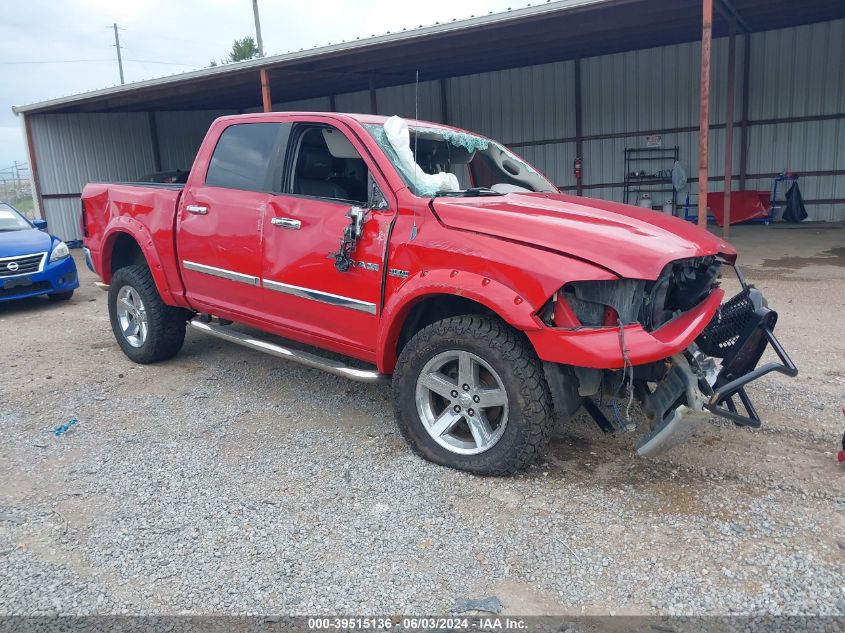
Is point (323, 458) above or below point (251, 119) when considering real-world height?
below

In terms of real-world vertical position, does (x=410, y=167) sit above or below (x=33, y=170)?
below

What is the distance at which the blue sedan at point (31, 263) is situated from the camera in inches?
321

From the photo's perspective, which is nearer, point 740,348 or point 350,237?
point 740,348

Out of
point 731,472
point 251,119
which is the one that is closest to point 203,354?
point 251,119

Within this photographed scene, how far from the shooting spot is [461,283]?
11.0ft

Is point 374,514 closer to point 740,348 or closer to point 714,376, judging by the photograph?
point 714,376

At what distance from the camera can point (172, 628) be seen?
8.03 feet

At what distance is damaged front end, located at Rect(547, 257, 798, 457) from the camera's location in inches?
122

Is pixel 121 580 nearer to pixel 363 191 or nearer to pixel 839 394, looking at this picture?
pixel 363 191

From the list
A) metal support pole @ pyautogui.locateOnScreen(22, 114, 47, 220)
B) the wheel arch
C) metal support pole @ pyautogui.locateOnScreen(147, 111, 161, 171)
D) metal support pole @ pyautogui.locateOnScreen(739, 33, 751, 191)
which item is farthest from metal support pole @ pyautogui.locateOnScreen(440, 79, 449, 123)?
the wheel arch

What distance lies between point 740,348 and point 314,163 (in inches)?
114

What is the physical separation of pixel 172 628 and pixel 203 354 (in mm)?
3838

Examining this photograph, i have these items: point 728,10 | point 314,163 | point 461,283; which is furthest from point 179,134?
point 461,283

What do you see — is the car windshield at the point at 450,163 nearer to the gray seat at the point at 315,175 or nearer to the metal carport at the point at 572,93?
the gray seat at the point at 315,175
